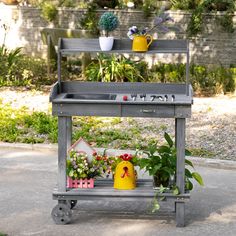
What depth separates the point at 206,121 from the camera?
11359 millimetres

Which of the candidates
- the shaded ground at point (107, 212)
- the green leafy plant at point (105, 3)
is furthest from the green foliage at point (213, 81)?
the shaded ground at point (107, 212)

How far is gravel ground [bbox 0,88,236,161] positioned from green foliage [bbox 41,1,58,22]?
5424mm

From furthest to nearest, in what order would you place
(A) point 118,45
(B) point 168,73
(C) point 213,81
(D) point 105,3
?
1. (D) point 105,3
2. (B) point 168,73
3. (C) point 213,81
4. (A) point 118,45

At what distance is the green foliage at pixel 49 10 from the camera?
18.9 m

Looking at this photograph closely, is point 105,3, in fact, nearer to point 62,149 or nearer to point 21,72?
point 21,72

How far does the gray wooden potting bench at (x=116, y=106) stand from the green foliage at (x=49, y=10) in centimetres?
1216

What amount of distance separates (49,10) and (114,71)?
5.52 meters

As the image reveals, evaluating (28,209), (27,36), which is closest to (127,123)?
(28,209)

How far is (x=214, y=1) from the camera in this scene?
1680 centimetres

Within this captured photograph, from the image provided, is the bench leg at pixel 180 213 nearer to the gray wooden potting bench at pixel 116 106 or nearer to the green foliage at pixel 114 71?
the gray wooden potting bench at pixel 116 106

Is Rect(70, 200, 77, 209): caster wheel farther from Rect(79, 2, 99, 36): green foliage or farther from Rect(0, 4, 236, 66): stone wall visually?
Rect(79, 2, 99, 36): green foliage

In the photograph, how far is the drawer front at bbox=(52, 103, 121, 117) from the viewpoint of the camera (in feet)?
21.0

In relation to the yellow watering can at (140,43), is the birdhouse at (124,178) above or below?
below

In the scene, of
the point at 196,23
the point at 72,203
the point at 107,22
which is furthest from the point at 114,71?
the point at 72,203
